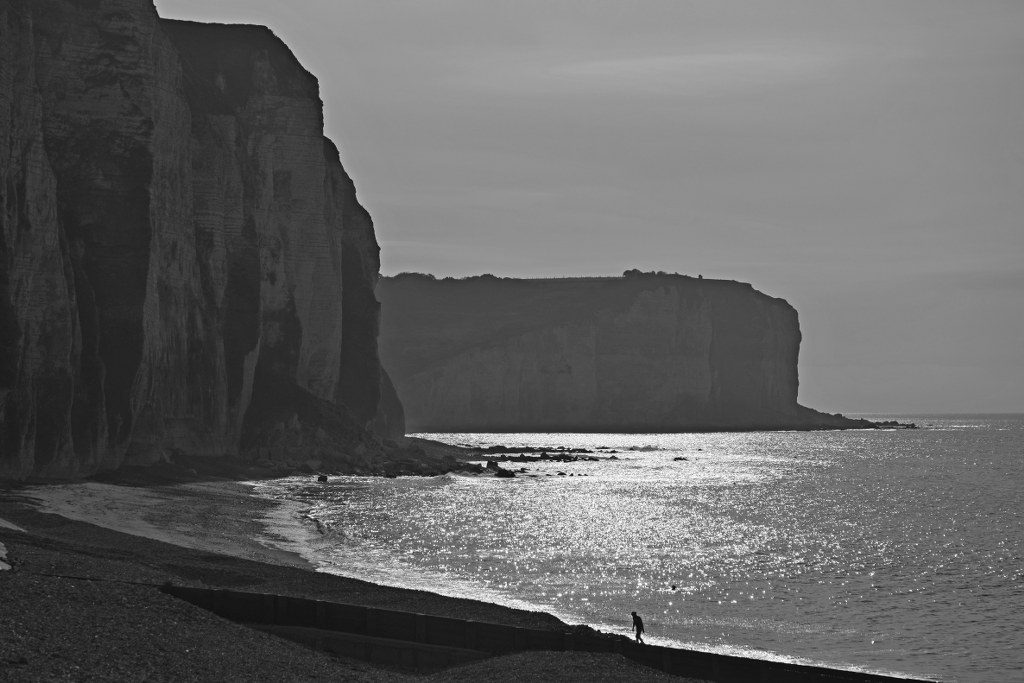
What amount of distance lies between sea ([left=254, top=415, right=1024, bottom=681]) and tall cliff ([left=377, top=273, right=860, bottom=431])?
98.9m

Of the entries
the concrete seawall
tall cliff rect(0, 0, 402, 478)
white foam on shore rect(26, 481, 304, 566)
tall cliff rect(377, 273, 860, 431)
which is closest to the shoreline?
white foam on shore rect(26, 481, 304, 566)

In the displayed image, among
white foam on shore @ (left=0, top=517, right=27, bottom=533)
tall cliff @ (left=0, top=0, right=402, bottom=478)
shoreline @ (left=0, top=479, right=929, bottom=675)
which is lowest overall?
shoreline @ (left=0, top=479, right=929, bottom=675)

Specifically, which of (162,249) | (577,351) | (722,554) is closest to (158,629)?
(722,554)

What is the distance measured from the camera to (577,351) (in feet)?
592

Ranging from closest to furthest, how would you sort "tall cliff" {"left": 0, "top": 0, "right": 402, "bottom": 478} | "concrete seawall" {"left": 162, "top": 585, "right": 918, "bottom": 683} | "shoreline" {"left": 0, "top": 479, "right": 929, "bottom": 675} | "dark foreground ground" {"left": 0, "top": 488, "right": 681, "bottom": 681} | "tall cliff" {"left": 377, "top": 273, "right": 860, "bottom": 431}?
"dark foreground ground" {"left": 0, "top": 488, "right": 681, "bottom": 681} < "concrete seawall" {"left": 162, "top": 585, "right": 918, "bottom": 683} < "shoreline" {"left": 0, "top": 479, "right": 929, "bottom": 675} < "tall cliff" {"left": 0, "top": 0, "right": 402, "bottom": 478} < "tall cliff" {"left": 377, "top": 273, "right": 860, "bottom": 431}

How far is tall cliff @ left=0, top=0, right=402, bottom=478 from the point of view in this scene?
4484cm

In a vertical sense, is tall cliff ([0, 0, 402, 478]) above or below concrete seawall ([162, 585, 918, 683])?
above

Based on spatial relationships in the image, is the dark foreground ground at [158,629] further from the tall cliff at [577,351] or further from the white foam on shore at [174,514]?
the tall cliff at [577,351]

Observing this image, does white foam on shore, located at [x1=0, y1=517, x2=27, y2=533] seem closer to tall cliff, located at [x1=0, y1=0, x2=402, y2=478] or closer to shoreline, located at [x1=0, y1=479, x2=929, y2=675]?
shoreline, located at [x1=0, y1=479, x2=929, y2=675]

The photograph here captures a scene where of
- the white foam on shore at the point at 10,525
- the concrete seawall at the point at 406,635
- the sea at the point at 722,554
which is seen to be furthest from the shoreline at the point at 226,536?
the concrete seawall at the point at 406,635

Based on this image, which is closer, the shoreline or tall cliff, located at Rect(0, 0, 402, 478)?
the shoreline

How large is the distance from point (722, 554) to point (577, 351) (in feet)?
454

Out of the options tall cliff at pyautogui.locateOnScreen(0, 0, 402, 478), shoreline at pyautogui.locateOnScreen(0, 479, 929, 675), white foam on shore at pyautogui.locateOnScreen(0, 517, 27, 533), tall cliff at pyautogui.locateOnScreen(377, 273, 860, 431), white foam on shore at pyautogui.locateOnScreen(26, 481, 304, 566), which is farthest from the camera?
tall cliff at pyautogui.locateOnScreen(377, 273, 860, 431)

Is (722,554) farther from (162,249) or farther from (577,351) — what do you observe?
(577,351)
